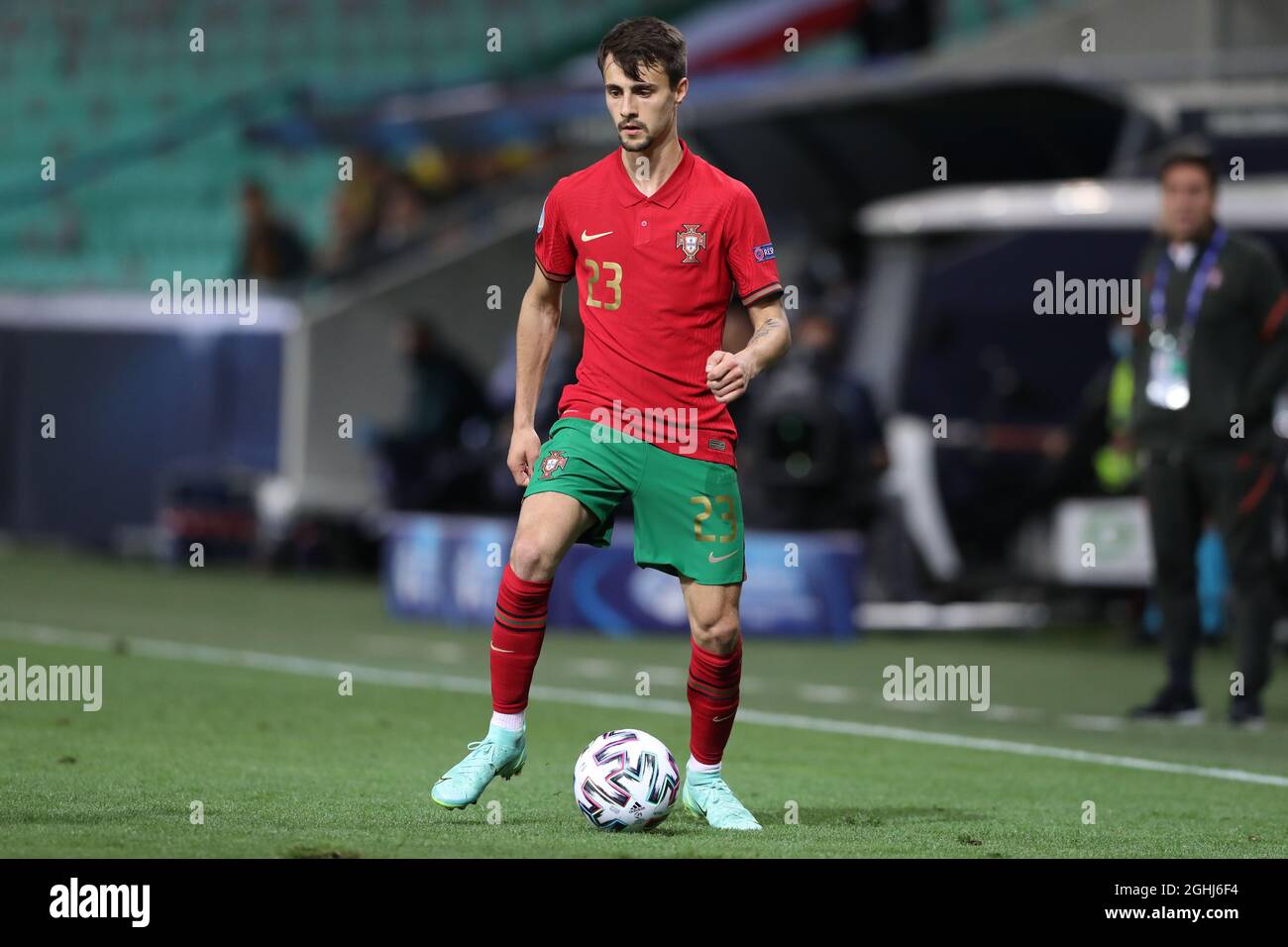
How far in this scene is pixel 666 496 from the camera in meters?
6.55

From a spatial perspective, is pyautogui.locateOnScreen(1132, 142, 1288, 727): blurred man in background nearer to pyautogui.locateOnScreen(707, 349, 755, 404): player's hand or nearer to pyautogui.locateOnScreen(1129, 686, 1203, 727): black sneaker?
pyautogui.locateOnScreen(1129, 686, 1203, 727): black sneaker

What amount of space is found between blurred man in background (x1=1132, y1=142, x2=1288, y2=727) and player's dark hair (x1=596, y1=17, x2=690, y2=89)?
4017 millimetres

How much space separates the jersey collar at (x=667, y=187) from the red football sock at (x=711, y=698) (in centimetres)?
126

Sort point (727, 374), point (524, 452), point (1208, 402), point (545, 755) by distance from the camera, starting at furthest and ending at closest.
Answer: point (1208, 402), point (545, 755), point (524, 452), point (727, 374)

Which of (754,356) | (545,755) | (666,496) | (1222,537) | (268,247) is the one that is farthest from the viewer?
(268,247)

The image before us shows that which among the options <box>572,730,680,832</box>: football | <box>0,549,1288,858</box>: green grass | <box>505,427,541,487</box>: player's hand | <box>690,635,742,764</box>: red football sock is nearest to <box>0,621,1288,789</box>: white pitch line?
<box>0,549,1288,858</box>: green grass

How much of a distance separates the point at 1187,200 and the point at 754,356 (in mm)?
4186

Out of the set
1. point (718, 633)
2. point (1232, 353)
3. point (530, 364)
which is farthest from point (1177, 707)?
point (530, 364)

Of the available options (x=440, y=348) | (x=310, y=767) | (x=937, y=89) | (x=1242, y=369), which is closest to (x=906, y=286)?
(x=937, y=89)

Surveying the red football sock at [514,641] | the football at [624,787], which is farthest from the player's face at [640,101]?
the football at [624,787]

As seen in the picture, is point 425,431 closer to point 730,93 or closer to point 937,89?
point 730,93

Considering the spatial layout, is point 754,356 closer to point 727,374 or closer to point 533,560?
point 727,374

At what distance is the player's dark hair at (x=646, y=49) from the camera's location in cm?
638
